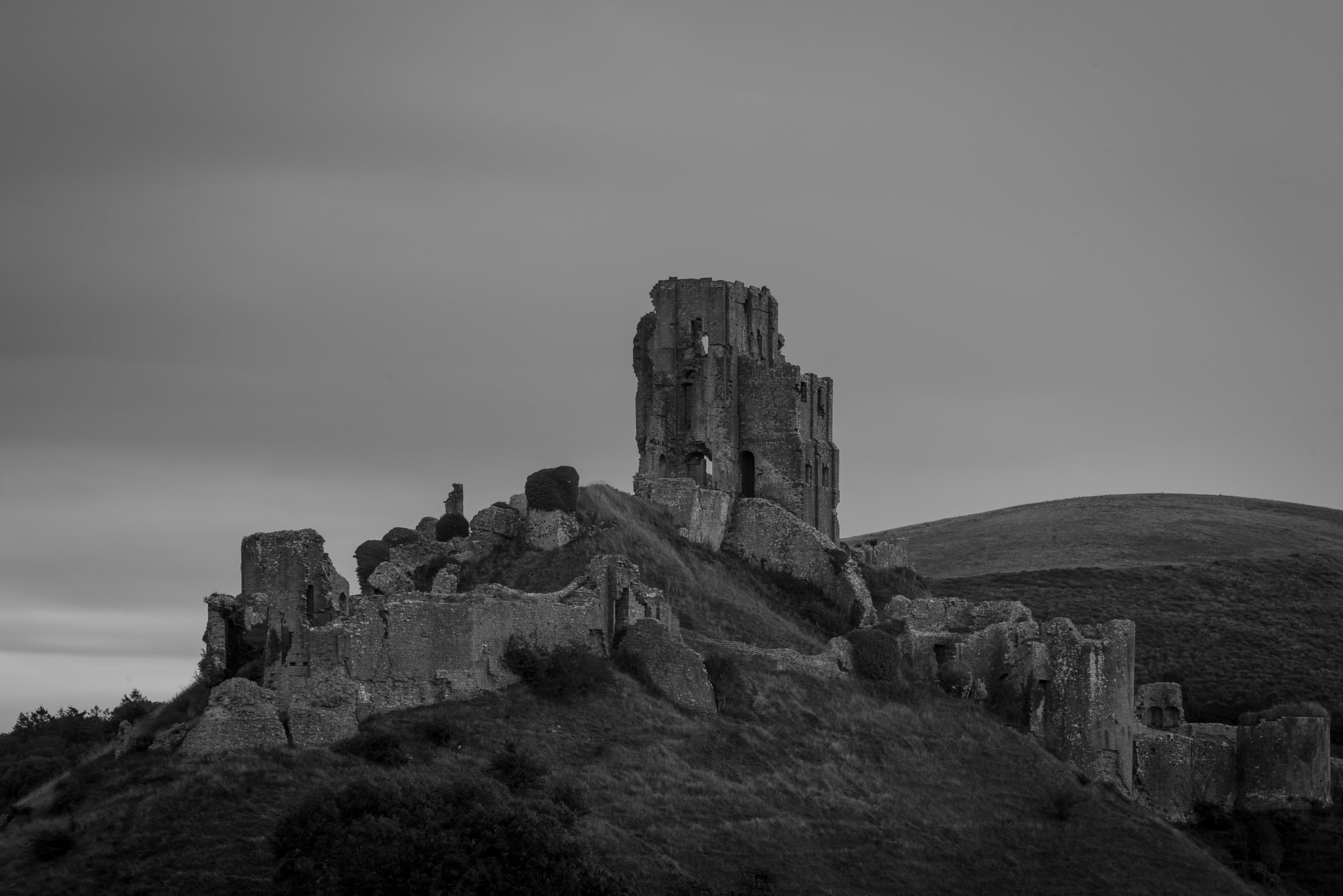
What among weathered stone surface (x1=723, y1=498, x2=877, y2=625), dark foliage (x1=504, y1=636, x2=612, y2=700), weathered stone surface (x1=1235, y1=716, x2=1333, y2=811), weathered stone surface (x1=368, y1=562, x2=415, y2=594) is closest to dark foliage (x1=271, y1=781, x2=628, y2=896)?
dark foliage (x1=504, y1=636, x2=612, y2=700)

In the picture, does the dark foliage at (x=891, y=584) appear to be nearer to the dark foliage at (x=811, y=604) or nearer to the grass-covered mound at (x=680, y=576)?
the dark foliage at (x=811, y=604)

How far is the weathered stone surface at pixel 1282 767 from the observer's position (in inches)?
2557

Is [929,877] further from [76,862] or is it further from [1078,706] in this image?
[76,862]

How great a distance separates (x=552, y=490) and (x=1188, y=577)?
5416cm

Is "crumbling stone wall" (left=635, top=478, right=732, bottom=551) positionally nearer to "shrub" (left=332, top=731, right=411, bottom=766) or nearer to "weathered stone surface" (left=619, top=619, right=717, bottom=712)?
"weathered stone surface" (left=619, top=619, right=717, bottom=712)

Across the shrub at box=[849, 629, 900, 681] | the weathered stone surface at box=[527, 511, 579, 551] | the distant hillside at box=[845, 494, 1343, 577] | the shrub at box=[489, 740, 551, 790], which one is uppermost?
the distant hillside at box=[845, 494, 1343, 577]

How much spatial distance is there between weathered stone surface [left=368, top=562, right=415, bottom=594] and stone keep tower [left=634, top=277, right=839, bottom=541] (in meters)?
20.4

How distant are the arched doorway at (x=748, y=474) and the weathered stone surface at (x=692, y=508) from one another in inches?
167

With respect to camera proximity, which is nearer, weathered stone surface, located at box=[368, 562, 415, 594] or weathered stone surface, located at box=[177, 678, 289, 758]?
weathered stone surface, located at box=[177, 678, 289, 758]

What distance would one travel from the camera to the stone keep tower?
8162 cm

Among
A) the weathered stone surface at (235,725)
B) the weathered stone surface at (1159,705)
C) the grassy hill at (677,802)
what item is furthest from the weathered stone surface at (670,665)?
the weathered stone surface at (1159,705)

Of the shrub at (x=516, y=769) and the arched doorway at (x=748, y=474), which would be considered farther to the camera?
the arched doorway at (x=748, y=474)

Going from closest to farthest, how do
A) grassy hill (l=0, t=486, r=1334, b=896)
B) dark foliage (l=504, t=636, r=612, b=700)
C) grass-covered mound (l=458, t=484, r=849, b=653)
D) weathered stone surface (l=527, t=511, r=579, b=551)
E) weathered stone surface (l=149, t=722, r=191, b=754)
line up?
grassy hill (l=0, t=486, r=1334, b=896) → weathered stone surface (l=149, t=722, r=191, b=754) → dark foliage (l=504, t=636, r=612, b=700) → grass-covered mound (l=458, t=484, r=849, b=653) → weathered stone surface (l=527, t=511, r=579, b=551)

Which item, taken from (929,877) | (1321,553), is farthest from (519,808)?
(1321,553)
